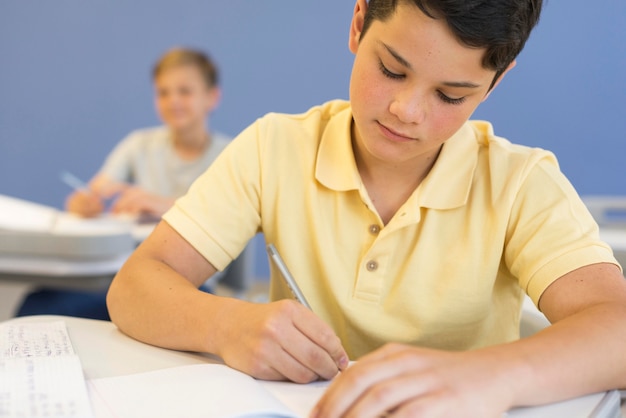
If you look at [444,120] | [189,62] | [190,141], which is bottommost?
[190,141]

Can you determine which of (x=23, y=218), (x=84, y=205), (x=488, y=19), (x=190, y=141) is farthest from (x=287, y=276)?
(x=190, y=141)

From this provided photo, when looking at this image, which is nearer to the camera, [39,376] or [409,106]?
[39,376]

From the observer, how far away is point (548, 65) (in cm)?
288

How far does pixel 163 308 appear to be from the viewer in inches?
31.4

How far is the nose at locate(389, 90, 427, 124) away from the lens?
78cm

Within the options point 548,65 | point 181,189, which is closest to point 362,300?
point 181,189

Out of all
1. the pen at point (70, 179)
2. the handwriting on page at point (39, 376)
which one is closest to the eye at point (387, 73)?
the handwriting on page at point (39, 376)

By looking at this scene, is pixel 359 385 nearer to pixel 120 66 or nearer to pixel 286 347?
pixel 286 347

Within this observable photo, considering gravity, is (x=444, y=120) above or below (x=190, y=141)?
above

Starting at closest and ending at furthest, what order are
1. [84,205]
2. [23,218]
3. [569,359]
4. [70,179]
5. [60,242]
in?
[569,359]
[60,242]
[23,218]
[84,205]
[70,179]

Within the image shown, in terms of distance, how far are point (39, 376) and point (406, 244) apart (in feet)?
1.59

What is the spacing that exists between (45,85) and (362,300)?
312 centimetres

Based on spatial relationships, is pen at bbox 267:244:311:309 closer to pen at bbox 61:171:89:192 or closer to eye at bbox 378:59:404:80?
eye at bbox 378:59:404:80

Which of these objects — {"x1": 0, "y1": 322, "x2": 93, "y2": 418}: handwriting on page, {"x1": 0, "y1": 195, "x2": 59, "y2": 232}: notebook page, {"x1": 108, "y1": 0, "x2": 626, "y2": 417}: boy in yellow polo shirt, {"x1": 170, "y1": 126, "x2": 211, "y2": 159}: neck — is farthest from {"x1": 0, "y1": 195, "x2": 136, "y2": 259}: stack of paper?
{"x1": 170, "y1": 126, "x2": 211, "y2": 159}: neck
